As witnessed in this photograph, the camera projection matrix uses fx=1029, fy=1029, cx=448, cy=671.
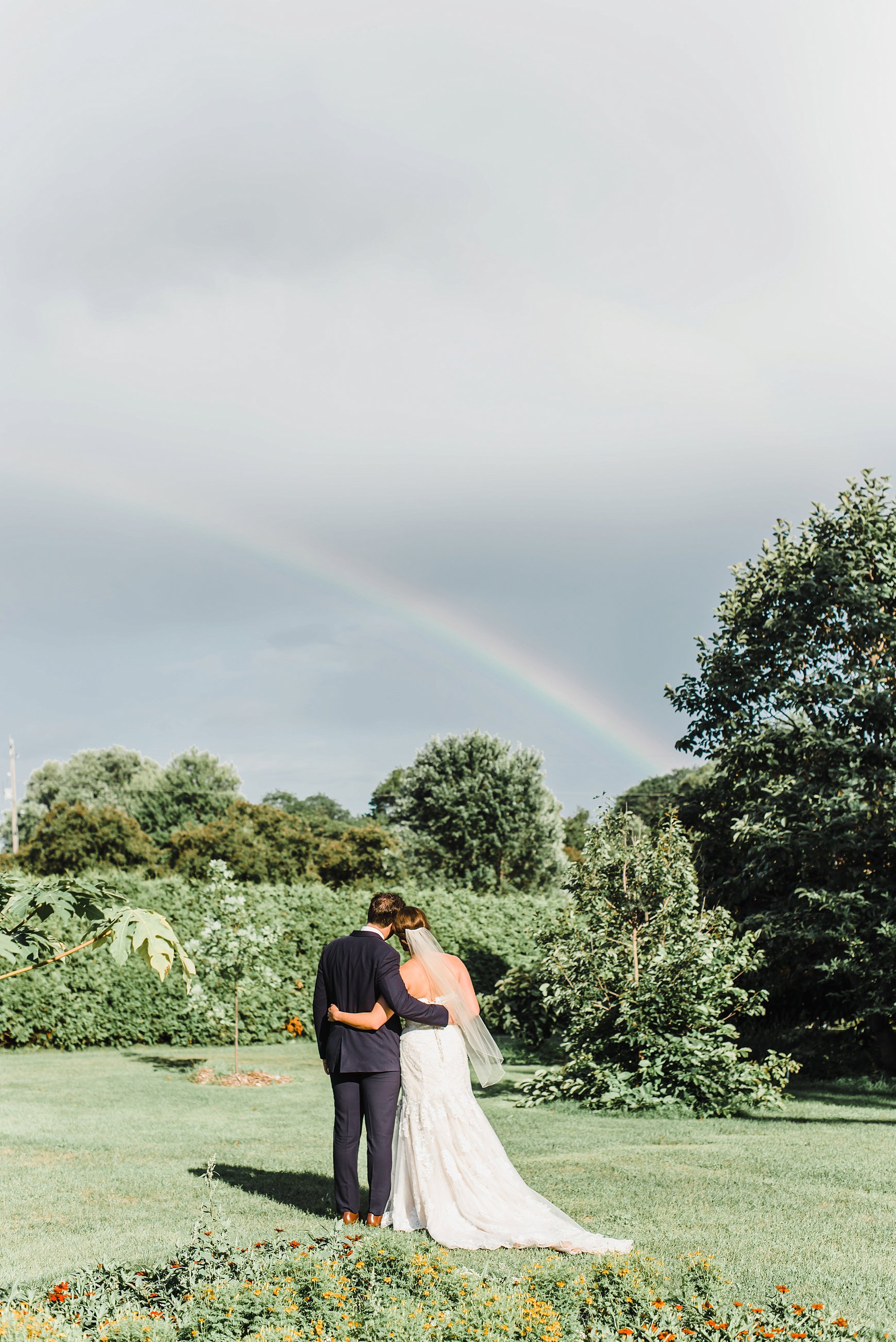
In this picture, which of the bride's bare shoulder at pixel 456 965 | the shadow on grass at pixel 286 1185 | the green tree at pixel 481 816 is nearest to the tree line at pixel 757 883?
the shadow on grass at pixel 286 1185

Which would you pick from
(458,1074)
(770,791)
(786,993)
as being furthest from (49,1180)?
(786,993)

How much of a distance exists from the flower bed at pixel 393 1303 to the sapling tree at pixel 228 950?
9533 millimetres

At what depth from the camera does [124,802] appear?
58000 mm

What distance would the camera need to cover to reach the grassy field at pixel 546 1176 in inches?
231

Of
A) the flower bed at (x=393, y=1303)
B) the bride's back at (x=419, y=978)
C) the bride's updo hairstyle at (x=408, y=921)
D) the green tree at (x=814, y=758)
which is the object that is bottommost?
Result: the flower bed at (x=393, y=1303)

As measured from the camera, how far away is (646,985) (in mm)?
11766

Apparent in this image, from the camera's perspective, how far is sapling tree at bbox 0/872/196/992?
369 centimetres

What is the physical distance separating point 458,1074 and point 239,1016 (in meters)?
13.0

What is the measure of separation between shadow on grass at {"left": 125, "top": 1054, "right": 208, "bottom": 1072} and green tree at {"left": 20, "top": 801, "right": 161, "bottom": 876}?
92.9ft

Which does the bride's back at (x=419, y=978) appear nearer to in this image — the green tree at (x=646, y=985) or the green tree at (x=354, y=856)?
the green tree at (x=646, y=985)

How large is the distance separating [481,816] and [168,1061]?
1848cm

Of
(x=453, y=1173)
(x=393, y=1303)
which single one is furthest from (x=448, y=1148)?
(x=393, y=1303)

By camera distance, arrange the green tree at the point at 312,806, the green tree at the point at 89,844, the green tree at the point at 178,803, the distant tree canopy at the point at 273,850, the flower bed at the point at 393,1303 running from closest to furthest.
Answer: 1. the flower bed at the point at 393,1303
2. the green tree at the point at 89,844
3. the distant tree canopy at the point at 273,850
4. the green tree at the point at 178,803
5. the green tree at the point at 312,806

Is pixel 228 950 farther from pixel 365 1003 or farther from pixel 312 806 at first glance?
pixel 312 806
